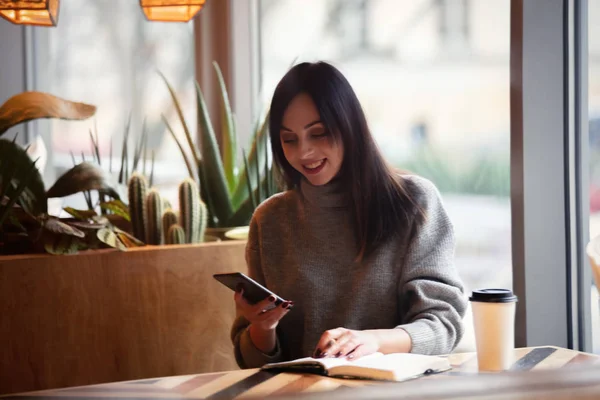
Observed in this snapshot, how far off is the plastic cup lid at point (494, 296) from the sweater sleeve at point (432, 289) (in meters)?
0.30

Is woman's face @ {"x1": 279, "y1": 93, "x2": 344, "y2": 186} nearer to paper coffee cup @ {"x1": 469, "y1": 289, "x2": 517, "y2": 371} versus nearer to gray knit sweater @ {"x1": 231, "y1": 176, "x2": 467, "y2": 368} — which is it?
gray knit sweater @ {"x1": 231, "y1": 176, "x2": 467, "y2": 368}

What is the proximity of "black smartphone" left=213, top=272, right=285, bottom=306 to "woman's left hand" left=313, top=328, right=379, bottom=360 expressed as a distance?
0.11m

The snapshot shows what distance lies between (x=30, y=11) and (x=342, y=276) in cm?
146

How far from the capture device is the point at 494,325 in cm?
121

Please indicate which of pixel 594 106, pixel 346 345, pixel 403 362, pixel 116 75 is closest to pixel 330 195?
pixel 346 345

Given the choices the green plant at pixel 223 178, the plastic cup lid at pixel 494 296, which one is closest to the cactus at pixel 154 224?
the green plant at pixel 223 178

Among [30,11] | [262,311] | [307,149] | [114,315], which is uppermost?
[30,11]

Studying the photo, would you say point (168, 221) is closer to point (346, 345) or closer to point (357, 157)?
point (357, 157)

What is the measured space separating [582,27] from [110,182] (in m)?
1.43

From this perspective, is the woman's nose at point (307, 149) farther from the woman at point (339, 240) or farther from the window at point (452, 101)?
the window at point (452, 101)

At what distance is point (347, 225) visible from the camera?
175 centimetres

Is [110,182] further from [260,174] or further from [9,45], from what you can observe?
[9,45]

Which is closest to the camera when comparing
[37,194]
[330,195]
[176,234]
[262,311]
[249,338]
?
[262,311]

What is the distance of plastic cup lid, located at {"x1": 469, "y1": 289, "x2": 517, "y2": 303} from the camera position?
3.97ft
